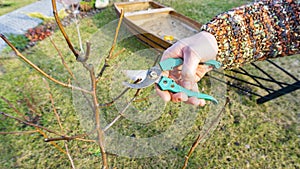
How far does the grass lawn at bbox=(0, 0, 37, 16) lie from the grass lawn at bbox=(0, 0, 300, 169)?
1787mm

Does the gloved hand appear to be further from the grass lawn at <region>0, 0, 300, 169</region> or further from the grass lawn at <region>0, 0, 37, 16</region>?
the grass lawn at <region>0, 0, 37, 16</region>

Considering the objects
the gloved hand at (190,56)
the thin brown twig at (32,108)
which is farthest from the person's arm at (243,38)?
the thin brown twig at (32,108)

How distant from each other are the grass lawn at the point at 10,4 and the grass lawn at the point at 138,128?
1787mm

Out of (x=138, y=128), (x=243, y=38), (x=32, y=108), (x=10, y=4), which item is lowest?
(x=138, y=128)

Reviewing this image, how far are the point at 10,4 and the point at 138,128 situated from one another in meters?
4.16

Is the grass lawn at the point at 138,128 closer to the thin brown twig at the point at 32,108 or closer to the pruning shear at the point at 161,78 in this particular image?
the thin brown twig at the point at 32,108

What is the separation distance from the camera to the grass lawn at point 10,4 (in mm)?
4449

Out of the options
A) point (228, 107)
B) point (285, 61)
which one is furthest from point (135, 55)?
point (285, 61)

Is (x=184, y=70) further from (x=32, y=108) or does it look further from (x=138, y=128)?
(x=32, y=108)

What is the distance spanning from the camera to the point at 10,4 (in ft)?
15.5

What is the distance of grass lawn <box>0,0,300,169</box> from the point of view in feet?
6.72

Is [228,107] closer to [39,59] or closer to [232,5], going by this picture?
[39,59]

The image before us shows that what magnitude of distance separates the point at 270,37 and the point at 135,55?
80.7 inches

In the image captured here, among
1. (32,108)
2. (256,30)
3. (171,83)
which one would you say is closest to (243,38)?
(256,30)
